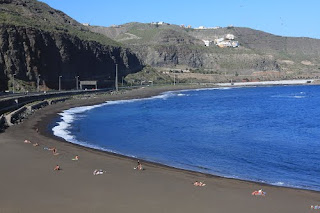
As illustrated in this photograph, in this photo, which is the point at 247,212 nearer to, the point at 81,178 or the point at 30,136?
the point at 81,178

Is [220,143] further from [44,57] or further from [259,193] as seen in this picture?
[44,57]

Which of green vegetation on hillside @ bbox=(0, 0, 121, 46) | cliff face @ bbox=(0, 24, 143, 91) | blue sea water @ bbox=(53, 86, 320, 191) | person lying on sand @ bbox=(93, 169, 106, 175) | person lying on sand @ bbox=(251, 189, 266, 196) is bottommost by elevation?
blue sea water @ bbox=(53, 86, 320, 191)

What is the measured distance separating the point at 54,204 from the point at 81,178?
4716 mm

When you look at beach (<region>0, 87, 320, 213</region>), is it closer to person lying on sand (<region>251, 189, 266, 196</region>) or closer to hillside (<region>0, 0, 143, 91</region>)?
person lying on sand (<region>251, 189, 266, 196</region>)

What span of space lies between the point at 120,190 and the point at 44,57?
283 ft

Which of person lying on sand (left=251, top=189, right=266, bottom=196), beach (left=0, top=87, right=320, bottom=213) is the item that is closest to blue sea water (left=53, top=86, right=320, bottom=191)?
beach (left=0, top=87, right=320, bottom=213)

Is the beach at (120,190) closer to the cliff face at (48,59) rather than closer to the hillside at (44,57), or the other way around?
the cliff face at (48,59)

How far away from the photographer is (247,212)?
17234 millimetres

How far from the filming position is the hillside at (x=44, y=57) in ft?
302

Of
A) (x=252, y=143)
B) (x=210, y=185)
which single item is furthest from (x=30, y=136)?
(x=210, y=185)

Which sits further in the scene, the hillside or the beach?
the hillside

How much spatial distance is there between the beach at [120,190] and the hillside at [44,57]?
6152cm

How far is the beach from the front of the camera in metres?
17.7

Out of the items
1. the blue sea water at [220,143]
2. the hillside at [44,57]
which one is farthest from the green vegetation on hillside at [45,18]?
the blue sea water at [220,143]
